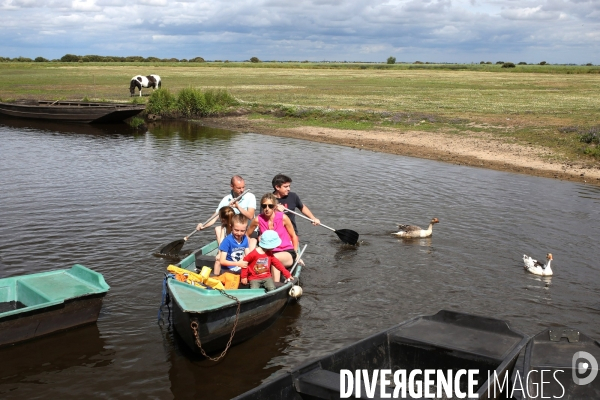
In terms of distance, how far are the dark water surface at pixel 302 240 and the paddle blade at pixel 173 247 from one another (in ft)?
1.51

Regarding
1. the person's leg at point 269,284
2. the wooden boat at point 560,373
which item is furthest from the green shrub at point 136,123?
the wooden boat at point 560,373

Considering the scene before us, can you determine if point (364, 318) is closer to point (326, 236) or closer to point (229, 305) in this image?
point (229, 305)

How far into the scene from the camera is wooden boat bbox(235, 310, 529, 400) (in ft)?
21.8

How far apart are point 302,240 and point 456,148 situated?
46.3 ft

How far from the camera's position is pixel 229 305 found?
331 inches

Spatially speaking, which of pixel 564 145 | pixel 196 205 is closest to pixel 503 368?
pixel 196 205

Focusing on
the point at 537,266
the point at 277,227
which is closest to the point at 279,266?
the point at 277,227

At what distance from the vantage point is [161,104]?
37.9m

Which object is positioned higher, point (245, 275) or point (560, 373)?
point (245, 275)

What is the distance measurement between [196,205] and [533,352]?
11410mm

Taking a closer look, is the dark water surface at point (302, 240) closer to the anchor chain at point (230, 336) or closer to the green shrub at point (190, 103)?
the anchor chain at point (230, 336)

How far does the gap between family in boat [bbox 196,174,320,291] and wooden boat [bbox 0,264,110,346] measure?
2.02m

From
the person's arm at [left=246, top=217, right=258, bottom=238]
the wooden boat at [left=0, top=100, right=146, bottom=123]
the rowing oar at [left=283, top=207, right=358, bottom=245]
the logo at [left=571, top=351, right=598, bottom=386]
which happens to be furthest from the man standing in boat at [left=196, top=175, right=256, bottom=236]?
the wooden boat at [left=0, top=100, right=146, bottom=123]

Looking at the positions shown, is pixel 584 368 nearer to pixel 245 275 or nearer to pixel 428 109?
pixel 245 275
